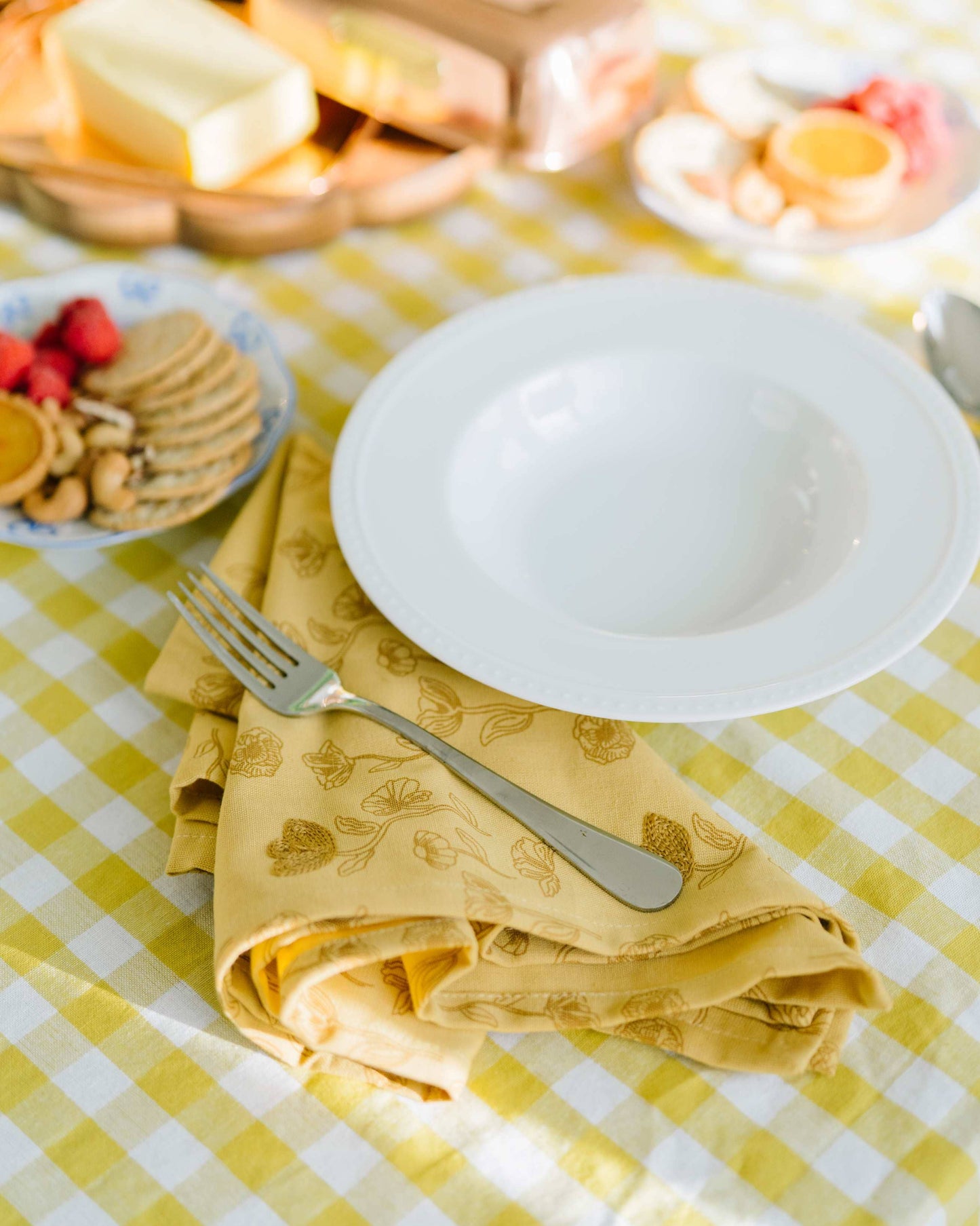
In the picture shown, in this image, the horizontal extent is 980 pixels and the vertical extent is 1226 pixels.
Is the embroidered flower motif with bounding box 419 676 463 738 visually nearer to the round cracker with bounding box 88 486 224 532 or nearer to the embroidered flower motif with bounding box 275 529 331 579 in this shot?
the embroidered flower motif with bounding box 275 529 331 579

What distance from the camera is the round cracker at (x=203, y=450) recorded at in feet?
2.79

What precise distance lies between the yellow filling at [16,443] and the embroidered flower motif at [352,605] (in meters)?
0.25

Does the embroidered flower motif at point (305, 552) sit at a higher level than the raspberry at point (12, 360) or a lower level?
lower

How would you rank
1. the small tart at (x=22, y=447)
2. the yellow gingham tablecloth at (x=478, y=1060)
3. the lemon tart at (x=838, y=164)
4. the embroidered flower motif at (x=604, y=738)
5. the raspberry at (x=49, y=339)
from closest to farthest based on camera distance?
the yellow gingham tablecloth at (x=478, y=1060)
the embroidered flower motif at (x=604, y=738)
the small tart at (x=22, y=447)
the raspberry at (x=49, y=339)
the lemon tart at (x=838, y=164)

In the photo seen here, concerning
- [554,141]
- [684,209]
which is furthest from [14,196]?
[684,209]

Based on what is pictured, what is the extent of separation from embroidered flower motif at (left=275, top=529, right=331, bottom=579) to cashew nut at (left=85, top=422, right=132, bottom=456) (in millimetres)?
151

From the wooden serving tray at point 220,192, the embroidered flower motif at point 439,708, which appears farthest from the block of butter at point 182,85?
the embroidered flower motif at point 439,708

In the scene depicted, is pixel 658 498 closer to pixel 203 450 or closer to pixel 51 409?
pixel 203 450

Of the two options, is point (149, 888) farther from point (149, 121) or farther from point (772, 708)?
point (149, 121)

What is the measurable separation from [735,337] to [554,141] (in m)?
0.36

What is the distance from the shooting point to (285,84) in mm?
1076

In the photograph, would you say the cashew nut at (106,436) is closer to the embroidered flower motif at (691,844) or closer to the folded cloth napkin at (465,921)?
the folded cloth napkin at (465,921)

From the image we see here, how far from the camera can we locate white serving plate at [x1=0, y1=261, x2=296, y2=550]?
922 millimetres

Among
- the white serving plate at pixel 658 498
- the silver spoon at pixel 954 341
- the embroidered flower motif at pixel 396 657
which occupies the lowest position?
the embroidered flower motif at pixel 396 657
